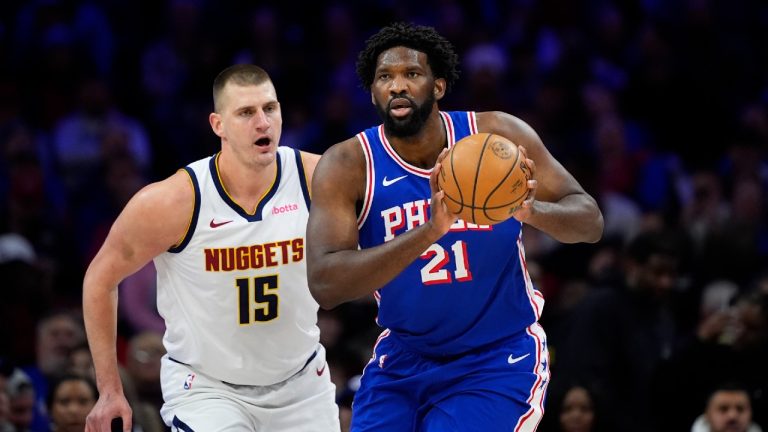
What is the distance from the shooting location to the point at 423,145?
225 inches

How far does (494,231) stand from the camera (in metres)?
5.61

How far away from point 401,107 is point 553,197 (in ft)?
2.60

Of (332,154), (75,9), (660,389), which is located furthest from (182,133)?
(332,154)

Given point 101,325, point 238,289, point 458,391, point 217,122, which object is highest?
point 217,122

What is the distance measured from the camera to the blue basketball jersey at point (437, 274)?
5.57 metres

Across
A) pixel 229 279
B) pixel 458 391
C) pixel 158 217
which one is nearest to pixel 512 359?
pixel 458 391

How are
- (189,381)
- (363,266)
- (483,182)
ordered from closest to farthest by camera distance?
(483,182) → (363,266) → (189,381)

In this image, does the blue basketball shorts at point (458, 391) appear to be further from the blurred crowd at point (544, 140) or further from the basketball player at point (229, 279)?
the blurred crowd at point (544, 140)

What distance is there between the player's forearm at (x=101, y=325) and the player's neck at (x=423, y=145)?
1.67 meters

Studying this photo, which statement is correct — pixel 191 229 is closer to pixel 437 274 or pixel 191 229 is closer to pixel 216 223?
pixel 216 223

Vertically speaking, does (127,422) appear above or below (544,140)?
below

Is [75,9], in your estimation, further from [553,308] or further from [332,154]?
[332,154]

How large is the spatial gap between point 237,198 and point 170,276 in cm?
52

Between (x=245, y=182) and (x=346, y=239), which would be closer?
(x=346, y=239)
